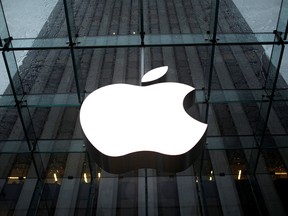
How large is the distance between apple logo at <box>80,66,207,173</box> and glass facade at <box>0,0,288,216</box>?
2.14m

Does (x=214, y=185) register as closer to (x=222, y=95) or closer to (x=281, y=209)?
(x=281, y=209)

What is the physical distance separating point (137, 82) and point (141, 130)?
4379 millimetres

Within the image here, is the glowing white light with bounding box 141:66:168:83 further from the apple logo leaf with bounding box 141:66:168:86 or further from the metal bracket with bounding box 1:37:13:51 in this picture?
the metal bracket with bounding box 1:37:13:51

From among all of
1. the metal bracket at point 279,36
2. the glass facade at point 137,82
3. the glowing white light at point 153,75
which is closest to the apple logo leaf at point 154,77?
the glowing white light at point 153,75

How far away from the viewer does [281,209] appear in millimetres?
6246

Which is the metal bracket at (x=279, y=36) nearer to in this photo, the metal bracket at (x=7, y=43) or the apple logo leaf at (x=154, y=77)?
the apple logo leaf at (x=154, y=77)

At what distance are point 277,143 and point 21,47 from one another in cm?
453

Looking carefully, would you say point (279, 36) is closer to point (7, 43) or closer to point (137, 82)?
point (137, 82)

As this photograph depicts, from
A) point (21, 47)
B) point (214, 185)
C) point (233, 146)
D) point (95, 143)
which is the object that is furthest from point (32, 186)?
point (95, 143)

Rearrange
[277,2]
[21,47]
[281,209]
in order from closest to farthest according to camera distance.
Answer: [21,47], [277,2], [281,209]

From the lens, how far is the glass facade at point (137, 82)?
5613 mm

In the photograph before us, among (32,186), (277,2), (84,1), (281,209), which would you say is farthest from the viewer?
(84,1)

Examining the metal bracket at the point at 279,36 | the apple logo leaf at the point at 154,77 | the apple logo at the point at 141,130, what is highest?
the metal bracket at the point at 279,36

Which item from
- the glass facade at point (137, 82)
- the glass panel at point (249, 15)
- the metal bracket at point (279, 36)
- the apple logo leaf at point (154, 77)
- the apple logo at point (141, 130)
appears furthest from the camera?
the glass panel at point (249, 15)
